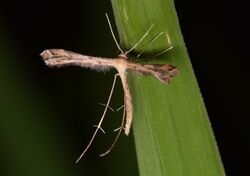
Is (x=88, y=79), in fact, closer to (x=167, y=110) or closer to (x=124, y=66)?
(x=124, y=66)

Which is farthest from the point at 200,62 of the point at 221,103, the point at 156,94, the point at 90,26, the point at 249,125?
the point at 156,94

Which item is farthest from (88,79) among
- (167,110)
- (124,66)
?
(167,110)

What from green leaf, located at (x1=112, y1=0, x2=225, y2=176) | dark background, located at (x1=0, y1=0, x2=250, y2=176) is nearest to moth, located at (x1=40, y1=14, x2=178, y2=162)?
green leaf, located at (x1=112, y1=0, x2=225, y2=176)

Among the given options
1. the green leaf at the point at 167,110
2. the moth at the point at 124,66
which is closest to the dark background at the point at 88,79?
the moth at the point at 124,66

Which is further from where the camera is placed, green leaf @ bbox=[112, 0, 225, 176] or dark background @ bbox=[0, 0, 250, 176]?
dark background @ bbox=[0, 0, 250, 176]

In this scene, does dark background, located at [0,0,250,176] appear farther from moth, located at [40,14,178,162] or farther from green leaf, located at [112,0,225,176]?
green leaf, located at [112,0,225,176]
